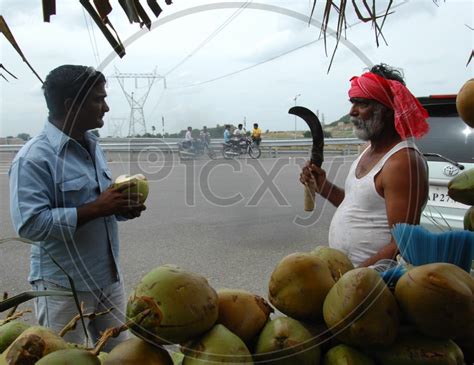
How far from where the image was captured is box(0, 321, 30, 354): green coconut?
1062mm

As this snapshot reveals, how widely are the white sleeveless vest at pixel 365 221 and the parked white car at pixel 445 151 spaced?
4.89ft

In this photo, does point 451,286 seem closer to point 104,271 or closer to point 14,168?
point 104,271

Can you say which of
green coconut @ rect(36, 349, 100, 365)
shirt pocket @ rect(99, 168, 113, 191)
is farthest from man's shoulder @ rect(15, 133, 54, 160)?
green coconut @ rect(36, 349, 100, 365)

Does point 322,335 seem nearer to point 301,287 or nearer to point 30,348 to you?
point 301,287

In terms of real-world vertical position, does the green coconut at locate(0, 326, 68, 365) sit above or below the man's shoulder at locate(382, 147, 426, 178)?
below

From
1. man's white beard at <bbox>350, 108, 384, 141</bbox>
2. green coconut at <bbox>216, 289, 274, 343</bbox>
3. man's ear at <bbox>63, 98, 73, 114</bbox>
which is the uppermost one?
man's ear at <bbox>63, 98, 73, 114</bbox>

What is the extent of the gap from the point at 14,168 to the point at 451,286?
160 centimetres

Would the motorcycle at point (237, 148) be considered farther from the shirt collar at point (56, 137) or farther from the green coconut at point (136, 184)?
the shirt collar at point (56, 137)

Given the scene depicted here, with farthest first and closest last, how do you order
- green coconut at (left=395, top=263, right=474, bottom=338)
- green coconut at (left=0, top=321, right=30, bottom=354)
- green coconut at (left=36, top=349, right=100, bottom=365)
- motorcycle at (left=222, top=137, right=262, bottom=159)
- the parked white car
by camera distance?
motorcycle at (left=222, top=137, right=262, bottom=159) → the parked white car → green coconut at (left=0, top=321, right=30, bottom=354) → green coconut at (left=395, top=263, right=474, bottom=338) → green coconut at (left=36, top=349, right=100, bottom=365)

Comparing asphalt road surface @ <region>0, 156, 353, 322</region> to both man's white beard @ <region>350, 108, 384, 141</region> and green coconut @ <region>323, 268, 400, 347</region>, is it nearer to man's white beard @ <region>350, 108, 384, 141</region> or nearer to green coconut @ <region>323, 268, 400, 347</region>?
man's white beard @ <region>350, 108, 384, 141</region>

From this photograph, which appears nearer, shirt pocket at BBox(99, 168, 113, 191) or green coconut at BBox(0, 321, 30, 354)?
green coconut at BBox(0, 321, 30, 354)

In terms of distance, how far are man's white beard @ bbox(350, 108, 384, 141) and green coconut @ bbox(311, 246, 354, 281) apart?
1021mm

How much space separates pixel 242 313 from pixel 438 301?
1.37ft

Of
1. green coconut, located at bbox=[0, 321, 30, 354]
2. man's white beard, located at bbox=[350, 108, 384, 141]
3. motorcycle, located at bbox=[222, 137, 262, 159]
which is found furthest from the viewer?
motorcycle, located at bbox=[222, 137, 262, 159]
